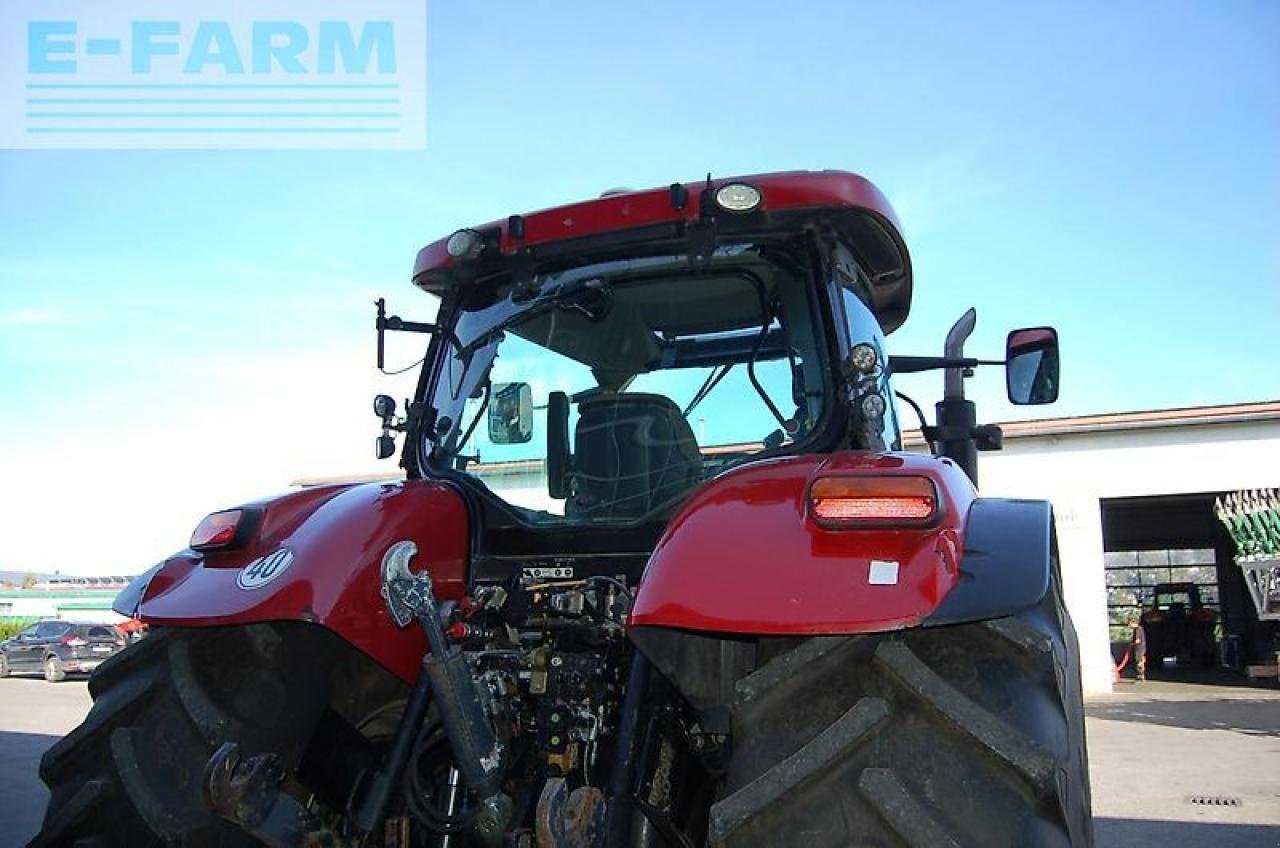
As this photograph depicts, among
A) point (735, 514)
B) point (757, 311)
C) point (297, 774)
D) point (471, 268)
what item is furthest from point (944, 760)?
point (471, 268)

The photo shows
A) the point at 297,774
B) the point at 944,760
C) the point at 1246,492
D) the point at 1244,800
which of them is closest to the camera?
the point at 944,760

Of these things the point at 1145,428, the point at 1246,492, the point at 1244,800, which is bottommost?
the point at 1244,800

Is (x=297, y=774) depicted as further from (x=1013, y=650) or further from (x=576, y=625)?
(x=1013, y=650)

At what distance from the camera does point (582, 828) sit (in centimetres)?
199

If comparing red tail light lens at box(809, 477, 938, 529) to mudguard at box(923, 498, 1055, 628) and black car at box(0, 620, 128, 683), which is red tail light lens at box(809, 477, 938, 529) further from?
black car at box(0, 620, 128, 683)

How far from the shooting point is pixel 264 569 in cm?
253

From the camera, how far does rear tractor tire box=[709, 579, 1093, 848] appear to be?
1668 mm

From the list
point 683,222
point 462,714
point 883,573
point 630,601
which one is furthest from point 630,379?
point 883,573

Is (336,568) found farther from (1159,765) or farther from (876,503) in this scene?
(1159,765)

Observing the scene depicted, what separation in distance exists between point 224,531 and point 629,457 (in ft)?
3.61

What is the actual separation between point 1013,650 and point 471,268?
1.95m

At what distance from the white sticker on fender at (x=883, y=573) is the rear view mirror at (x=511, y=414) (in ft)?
4.52

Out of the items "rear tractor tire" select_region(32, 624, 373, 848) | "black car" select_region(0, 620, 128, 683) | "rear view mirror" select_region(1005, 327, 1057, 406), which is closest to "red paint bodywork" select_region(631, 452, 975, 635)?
"rear tractor tire" select_region(32, 624, 373, 848)

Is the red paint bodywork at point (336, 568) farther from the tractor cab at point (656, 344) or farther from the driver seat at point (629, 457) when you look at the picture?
the driver seat at point (629, 457)
